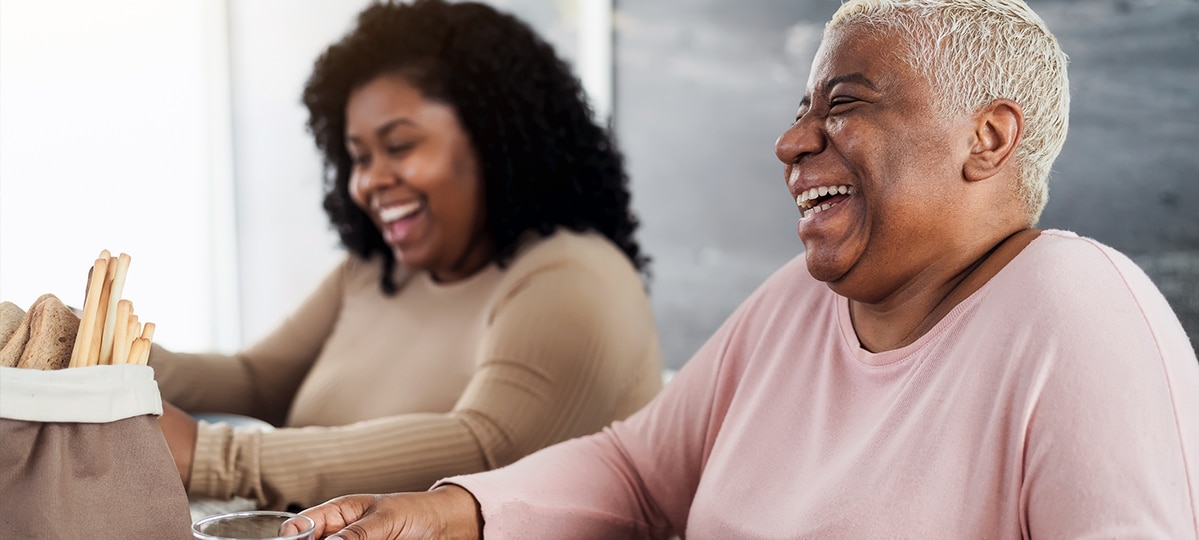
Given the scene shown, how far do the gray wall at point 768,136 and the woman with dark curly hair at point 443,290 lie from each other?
1.37 m

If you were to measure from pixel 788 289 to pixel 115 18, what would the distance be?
1544mm

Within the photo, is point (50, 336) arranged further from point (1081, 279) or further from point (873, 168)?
point (1081, 279)

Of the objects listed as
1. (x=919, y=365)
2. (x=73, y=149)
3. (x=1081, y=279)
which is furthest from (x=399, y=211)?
(x=1081, y=279)

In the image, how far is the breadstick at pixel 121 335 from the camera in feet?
2.90

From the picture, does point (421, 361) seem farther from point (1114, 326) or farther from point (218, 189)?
point (218, 189)

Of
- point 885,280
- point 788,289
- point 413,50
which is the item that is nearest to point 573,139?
point 413,50

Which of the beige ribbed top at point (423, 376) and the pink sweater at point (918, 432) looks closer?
the pink sweater at point (918, 432)

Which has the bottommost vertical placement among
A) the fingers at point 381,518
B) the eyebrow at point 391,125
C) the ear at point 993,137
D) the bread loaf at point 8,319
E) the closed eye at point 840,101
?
the fingers at point 381,518

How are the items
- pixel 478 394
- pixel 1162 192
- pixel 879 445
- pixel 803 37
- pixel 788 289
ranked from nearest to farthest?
pixel 879 445, pixel 788 289, pixel 478 394, pixel 1162 192, pixel 803 37

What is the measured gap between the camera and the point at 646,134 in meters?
3.71

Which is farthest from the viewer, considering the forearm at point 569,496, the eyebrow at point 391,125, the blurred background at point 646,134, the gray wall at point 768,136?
the gray wall at point 768,136

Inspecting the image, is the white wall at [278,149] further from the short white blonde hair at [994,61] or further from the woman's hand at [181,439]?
the short white blonde hair at [994,61]

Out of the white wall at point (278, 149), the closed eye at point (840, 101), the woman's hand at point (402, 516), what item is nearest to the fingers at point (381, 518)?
the woman's hand at point (402, 516)

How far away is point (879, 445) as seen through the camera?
1.07 m
